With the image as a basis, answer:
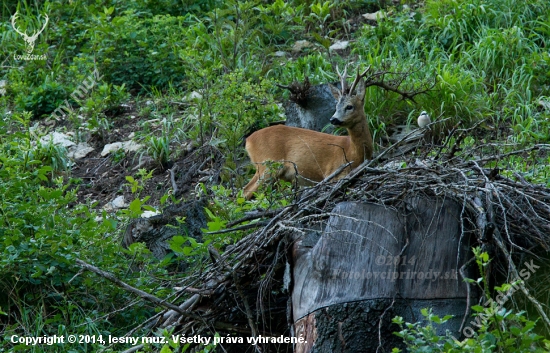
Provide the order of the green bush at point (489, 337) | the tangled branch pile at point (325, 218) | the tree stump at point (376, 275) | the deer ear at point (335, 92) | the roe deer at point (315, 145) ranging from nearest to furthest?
1. the green bush at point (489, 337)
2. the tree stump at point (376, 275)
3. the tangled branch pile at point (325, 218)
4. the roe deer at point (315, 145)
5. the deer ear at point (335, 92)

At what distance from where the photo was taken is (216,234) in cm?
554

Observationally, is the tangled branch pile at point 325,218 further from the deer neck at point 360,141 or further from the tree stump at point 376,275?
the deer neck at point 360,141

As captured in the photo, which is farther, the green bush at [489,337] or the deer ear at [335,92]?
the deer ear at [335,92]

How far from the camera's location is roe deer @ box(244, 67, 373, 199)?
330 inches

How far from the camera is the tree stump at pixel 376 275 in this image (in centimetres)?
446

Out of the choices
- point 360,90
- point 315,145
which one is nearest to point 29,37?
point 315,145

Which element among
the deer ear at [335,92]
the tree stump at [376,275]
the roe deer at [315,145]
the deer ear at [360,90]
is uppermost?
the tree stump at [376,275]

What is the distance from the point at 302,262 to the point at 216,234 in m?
0.91

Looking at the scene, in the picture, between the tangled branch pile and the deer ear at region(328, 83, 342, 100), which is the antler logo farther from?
the tangled branch pile

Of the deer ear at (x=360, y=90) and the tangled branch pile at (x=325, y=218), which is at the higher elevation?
the tangled branch pile at (x=325, y=218)

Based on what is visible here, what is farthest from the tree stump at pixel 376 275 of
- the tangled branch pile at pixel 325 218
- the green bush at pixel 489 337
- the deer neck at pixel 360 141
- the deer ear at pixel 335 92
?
the deer ear at pixel 335 92

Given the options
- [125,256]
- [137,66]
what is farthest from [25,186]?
[137,66]

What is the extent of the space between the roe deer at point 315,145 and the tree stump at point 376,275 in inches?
142

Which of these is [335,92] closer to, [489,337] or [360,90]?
[360,90]
